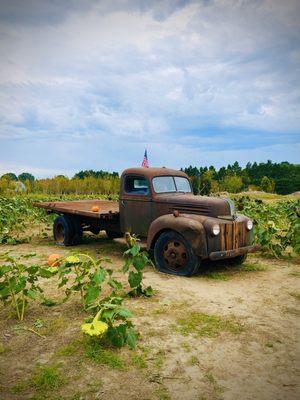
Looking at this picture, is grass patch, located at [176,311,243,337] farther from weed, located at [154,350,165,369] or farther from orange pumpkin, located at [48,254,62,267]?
orange pumpkin, located at [48,254,62,267]

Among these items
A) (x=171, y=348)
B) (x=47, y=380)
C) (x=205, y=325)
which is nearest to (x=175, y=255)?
(x=205, y=325)

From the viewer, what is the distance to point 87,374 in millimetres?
3029

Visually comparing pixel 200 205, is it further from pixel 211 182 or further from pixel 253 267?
pixel 211 182

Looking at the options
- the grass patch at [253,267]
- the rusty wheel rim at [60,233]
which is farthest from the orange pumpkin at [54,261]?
the rusty wheel rim at [60,233]

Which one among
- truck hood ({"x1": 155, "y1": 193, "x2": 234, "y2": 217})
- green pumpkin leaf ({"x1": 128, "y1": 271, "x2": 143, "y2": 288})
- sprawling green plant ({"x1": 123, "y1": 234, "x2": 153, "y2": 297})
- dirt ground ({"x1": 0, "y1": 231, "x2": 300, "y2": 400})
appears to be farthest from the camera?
truck hood ({"x1": 155, "y1": 193, "x2": 234, "y2": 217})

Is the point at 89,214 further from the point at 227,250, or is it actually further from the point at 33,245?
the point at 227,250

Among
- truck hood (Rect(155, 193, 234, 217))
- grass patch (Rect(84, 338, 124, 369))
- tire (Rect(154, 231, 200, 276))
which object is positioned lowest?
grass patch (Rect(84, 338, 124, 369))

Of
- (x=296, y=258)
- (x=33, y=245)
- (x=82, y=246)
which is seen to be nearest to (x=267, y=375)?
(x=296, y=258)

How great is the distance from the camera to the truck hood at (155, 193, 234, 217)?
641 cm

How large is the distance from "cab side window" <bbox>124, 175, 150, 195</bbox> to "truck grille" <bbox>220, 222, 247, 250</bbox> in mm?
2019

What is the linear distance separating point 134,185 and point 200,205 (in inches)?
67.3

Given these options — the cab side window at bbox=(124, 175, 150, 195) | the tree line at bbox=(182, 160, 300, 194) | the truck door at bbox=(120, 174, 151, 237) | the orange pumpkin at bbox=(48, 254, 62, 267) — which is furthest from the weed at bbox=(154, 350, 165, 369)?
the tree line at bbox=(182, 160, 300, 194)

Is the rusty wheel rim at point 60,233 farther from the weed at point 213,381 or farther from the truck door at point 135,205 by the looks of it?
the weed at point 213,381

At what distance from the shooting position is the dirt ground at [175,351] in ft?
9.31
